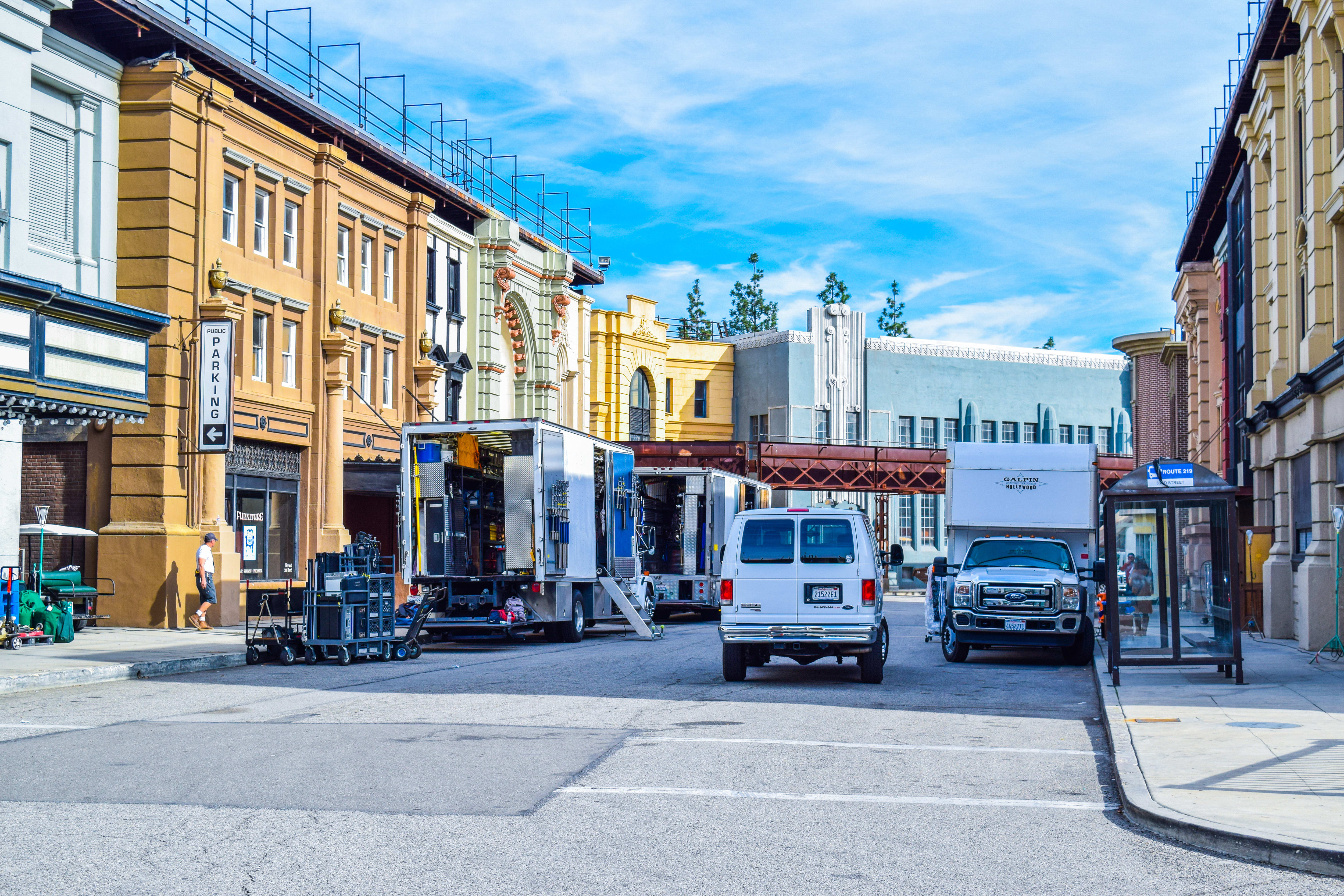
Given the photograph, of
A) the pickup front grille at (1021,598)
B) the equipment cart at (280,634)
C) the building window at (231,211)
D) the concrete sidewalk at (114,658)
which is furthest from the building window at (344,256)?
the pickup front grille at (1021,598)

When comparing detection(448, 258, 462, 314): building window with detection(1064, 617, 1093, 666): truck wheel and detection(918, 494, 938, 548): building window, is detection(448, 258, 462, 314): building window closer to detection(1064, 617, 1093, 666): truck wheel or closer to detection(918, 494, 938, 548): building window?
detection(1064, 617, 1093, 666): truck wheel

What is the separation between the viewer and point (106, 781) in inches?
375

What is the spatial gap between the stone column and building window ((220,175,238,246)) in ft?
11.6

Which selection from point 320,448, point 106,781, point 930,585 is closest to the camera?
point 106,781

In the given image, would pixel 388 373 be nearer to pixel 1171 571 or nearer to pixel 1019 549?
pixel 1019 549

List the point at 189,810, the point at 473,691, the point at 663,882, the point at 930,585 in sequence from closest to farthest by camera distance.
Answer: the point at 663,882
the point at 189,810
the point at 473,691
the point at 930,585

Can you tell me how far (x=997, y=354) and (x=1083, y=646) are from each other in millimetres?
43398

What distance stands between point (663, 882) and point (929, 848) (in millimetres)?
1692

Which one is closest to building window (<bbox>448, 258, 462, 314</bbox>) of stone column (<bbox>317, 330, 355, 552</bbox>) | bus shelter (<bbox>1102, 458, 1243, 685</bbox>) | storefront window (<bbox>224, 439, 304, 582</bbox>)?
stone column (<bbox>317, 330, 355, 552</bbox>)

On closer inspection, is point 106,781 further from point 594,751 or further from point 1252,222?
point 1252,222

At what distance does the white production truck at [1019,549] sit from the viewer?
19.9 meters

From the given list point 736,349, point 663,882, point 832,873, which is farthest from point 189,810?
point 736,349

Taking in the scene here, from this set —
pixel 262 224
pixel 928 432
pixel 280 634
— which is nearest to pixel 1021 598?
pixel 280 634

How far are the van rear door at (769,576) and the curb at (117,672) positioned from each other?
745 centimetres
